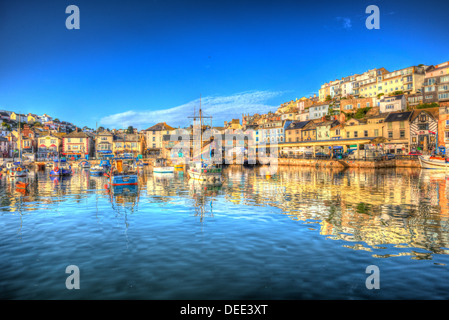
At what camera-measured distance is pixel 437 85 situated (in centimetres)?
9375

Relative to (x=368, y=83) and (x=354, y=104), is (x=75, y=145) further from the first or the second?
(x=368, y=83)

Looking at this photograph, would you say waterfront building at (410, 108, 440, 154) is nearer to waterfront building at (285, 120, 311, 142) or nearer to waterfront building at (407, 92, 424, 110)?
waterfront building at (407, 92, 424, 110)

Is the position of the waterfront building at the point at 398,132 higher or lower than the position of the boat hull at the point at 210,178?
higher

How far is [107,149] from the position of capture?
121312 millimetres

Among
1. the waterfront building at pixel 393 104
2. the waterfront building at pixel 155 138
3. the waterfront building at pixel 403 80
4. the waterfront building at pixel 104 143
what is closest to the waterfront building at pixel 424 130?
the waterfront building at pixel 393 104

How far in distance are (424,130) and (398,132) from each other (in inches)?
221

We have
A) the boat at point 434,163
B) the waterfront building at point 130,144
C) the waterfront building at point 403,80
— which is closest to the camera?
the boat at point 434,163

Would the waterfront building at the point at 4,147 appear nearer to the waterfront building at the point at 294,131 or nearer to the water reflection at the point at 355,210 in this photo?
the waterfront building at the point at 294,131

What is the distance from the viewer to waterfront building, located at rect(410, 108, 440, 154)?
241 ft

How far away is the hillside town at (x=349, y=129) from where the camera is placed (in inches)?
2963

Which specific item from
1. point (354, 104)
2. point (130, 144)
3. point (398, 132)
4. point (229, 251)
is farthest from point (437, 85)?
point (130, 144)

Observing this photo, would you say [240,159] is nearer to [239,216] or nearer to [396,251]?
[239,216]
